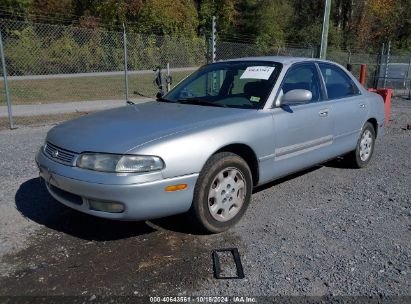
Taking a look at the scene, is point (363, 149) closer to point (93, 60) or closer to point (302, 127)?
point (302, 127)

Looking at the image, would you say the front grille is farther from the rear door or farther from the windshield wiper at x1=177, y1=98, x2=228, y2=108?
the rear door

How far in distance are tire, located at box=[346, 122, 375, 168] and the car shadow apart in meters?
3.23

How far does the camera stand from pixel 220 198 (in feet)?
12.1

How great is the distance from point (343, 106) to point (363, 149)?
1.03 metres

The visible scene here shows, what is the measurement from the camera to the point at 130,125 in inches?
143

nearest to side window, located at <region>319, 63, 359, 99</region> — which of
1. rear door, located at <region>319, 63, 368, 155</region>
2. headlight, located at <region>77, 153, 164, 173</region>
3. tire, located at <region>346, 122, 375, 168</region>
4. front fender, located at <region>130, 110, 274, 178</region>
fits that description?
rear door, located at <region>319, 63, 368, 155</region>

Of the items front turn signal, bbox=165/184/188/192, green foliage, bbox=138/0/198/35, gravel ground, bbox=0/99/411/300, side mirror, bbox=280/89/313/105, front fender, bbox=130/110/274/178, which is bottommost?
gravel ground, bbox=0/99/411/300

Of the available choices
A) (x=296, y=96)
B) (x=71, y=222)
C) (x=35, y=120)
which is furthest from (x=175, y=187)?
(x=35, y=120)

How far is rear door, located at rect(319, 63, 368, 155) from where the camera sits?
501 centimetres

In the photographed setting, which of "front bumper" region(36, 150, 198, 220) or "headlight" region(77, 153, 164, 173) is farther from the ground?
"headlight" region(77, 153, 164, 173)

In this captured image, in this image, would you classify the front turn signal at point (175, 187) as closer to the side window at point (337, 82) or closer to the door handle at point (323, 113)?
the door handle at point (323, 113)

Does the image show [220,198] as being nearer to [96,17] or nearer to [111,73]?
[111,73]

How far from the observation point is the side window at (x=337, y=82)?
199 inches

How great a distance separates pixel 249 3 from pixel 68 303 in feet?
130
